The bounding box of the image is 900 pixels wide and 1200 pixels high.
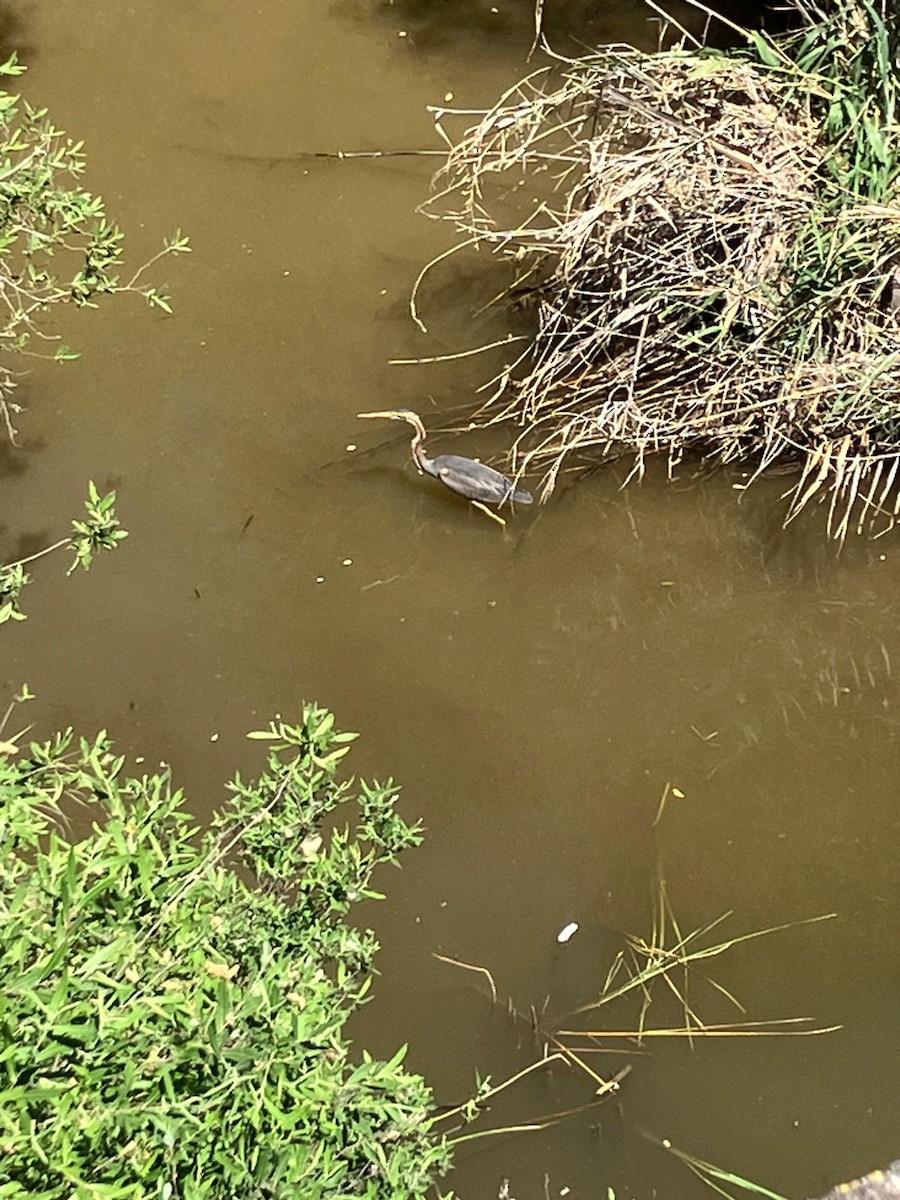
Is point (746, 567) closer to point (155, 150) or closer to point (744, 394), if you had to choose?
point (744, 394)

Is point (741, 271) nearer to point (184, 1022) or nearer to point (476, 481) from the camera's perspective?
point (476, 481)

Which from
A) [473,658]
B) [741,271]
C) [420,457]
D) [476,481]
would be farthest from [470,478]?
[741,271]

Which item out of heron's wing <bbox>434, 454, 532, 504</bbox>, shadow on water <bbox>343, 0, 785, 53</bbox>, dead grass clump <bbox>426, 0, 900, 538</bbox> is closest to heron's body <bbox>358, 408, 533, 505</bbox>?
heron's wing <bbox>434, 454, 532, 504</bbox>

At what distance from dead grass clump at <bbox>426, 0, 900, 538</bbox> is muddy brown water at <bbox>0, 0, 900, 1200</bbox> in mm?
182

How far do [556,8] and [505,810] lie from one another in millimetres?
3621

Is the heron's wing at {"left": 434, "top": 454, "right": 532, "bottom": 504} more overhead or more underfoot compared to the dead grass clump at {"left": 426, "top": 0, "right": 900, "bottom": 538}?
more underfoot

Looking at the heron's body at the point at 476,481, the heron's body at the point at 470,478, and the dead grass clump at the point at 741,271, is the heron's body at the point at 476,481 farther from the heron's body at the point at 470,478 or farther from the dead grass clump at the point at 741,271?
the dead grass clump at the point at 741,271

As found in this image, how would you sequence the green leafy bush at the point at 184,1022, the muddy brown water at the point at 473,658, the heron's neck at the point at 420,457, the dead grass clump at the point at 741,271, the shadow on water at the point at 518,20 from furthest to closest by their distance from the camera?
the shadow on water at the point at 518,20, the heron's neck at the point at 420,457, the dead grass clump at the point at 741,271, the muddy brown water at the point at 473,658, the green leafy bush at the point at 184,1022

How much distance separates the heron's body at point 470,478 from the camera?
3.23 meters

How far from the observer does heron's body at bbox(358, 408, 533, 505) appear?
323cm

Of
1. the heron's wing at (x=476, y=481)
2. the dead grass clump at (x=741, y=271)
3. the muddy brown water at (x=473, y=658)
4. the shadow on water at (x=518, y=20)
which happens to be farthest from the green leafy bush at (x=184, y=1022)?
the shadow on water at (x=518, y=20)

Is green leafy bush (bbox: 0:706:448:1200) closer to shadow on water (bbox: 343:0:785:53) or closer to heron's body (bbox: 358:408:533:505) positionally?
heron's body (bbox: 358:408:533:505)

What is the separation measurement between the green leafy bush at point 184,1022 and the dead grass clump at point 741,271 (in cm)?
183

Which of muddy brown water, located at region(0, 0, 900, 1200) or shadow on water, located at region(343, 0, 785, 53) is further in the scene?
shadow on water, located at region(343, 0, 785, 53)
